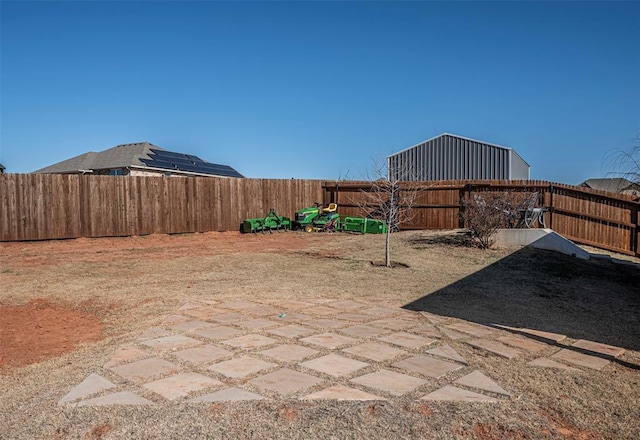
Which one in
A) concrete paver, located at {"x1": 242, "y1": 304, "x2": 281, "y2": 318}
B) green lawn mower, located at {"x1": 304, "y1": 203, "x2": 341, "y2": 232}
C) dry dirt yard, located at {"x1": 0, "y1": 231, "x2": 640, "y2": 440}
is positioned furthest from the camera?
green lawn mower, located at {"x1": 304, "y1": 203, "x2": 341, "y2": 232}

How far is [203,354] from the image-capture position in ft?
13.7

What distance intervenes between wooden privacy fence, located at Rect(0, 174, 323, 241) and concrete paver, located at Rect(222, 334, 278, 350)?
10.9 m

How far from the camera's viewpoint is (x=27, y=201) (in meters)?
12.8

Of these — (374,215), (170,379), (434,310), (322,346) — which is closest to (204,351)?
(170,379)

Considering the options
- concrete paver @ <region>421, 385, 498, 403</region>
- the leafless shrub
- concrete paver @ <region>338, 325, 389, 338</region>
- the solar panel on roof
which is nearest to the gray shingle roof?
the solar panel on roof

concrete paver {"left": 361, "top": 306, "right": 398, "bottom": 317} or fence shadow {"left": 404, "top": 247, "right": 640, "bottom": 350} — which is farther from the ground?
concrete paver {"left": 361, "top": 306, "right": 398, "bottom": 317}

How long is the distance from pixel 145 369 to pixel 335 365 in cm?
154

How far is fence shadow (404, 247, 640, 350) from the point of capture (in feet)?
18.7

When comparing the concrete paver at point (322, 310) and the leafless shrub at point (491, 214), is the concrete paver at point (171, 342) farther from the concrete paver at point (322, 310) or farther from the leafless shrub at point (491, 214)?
Result: the leafless shrub at point (491, 214)

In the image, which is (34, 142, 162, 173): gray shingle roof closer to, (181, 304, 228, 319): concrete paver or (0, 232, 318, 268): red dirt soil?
(0, 232, 318, 268): red dirt soil

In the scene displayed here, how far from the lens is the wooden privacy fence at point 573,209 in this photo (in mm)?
11461

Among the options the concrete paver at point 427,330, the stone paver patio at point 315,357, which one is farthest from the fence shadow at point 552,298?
the concrete paver at point 427,330

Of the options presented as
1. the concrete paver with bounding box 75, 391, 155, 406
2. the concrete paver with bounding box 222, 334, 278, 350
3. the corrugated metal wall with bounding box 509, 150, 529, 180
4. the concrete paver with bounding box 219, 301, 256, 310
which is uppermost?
the corrugated metal wall with bounding box 509, 150, 529, 180

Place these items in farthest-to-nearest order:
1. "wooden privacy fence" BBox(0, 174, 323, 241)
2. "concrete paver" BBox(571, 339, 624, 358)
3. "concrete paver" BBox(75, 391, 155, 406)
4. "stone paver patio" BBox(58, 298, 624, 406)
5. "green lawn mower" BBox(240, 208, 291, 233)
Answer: "green lawn mower" BBox(240, 208, 291, 233)
"wooden privacy fence" BBox(0, 174, 323, 241)
"concrete paver" BBox(571, 339, 624, 358)
"stone paver patio" BBox(58, 298, 624, 406)
"concrete paver" BBox(75, 391, 155, 406)
